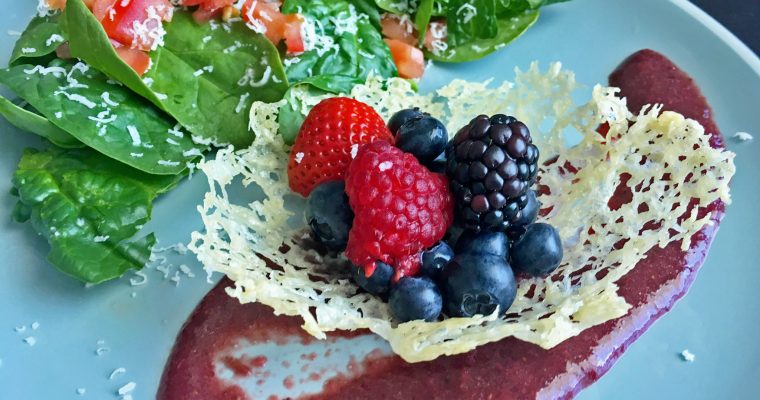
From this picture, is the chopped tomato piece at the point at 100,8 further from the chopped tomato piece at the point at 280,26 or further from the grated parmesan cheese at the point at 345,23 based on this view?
the grated parmesan cheese at the point at 345,23

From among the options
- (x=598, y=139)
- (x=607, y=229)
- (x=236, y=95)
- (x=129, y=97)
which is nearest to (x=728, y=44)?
(x=598, y=139)

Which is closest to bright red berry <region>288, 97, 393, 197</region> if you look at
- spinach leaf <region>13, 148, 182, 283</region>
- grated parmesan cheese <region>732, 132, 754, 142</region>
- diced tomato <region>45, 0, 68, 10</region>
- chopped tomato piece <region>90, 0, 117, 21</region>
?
spinach leaf <region>13, 148, 182, 283</region>

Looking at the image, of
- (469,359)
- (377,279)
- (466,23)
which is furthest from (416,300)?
(466,23)

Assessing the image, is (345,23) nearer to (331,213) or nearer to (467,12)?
(467,12)

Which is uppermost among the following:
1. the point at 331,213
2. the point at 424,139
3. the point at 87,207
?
the point at 424,139

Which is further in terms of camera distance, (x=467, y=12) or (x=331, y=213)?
(x=467, y=12)

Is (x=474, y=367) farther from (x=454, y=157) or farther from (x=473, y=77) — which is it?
(x=473, y=77)

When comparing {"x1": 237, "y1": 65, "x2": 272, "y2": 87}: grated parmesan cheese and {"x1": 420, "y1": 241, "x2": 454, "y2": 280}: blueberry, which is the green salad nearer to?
{"x1": 237, "y1": 65, "x2": 272, "y2": 87}: grated parmesan cheese
